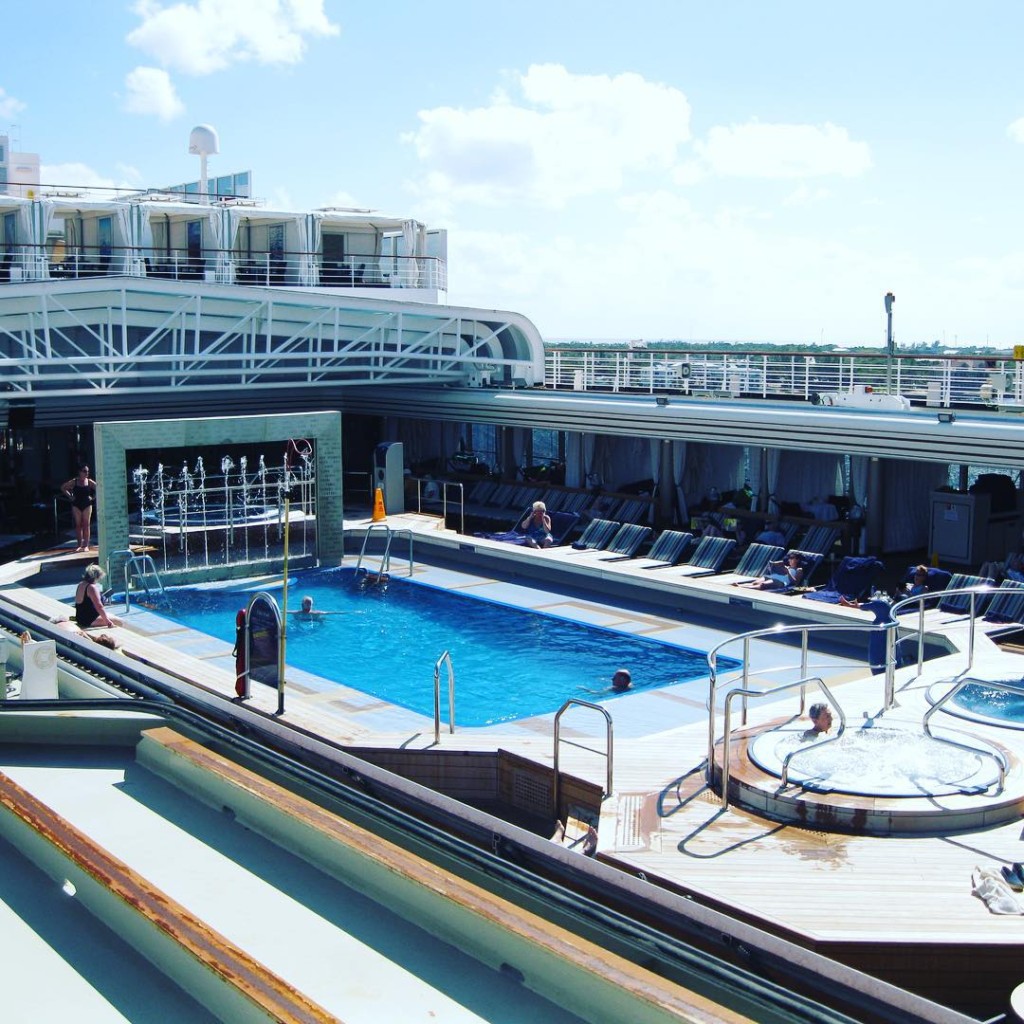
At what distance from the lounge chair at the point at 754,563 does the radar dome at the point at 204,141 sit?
69.0 ft

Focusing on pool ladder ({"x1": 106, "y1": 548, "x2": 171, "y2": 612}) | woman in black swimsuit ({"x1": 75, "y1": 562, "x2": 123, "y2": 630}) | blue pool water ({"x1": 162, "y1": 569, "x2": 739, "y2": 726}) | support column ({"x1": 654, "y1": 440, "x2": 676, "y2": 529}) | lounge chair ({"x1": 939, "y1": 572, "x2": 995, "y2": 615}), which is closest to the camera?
blue pool water ({"x1": 162, "y1": 569, "x2": 739, "y2": 726})

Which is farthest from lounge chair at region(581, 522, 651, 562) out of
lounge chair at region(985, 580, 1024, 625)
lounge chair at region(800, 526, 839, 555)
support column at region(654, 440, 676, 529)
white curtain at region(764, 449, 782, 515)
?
lounge chair at region(985, 580, 1024, 625)

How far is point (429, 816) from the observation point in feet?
15.2

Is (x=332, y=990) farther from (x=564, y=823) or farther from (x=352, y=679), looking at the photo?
(x=352, y=679)

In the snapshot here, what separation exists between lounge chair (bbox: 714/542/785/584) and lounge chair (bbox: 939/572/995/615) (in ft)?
9.37

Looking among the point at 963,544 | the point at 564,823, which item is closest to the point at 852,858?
the point at 564,823

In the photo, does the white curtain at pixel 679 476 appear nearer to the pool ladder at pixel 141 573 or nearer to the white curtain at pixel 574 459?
the white curtain at pixel 574 459

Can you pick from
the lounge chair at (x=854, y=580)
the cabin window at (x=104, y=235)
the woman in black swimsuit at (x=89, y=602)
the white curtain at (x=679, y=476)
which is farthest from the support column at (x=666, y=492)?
the cabin window at (x=104, y=235)

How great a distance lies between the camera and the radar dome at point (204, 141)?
32469 millimetres

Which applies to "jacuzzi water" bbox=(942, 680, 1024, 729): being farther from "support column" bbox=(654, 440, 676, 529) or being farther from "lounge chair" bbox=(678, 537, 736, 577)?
"support column" bbox=(654, 440, 676, 529)

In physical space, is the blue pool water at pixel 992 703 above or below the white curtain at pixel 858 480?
below

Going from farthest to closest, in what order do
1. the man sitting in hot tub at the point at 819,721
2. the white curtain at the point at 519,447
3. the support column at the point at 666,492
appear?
the white curtain at the point at 519,447 → the support column at the point at 666,492 → the man sitting in hot tub at the point at 819,721

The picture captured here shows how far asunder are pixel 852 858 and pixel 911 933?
102 cm

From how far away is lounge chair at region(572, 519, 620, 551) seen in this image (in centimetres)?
2052
